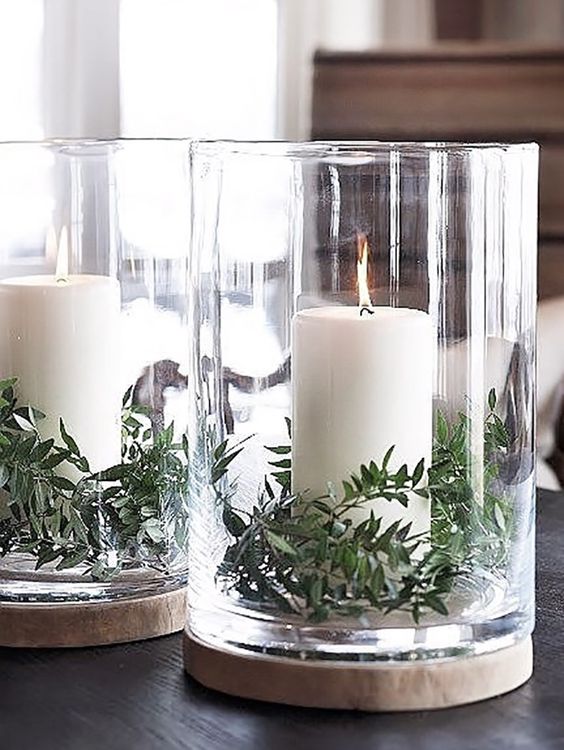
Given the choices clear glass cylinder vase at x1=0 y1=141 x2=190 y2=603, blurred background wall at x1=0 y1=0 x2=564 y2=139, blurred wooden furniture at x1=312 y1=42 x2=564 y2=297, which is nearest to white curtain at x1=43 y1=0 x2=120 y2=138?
blurred background wall at x1=0 y1=0 x2=564 y2=139

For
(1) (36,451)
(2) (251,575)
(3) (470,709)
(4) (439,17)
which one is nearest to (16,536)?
(1) (36,451)

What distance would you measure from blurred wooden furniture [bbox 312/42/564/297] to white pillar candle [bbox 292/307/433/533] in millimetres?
2266

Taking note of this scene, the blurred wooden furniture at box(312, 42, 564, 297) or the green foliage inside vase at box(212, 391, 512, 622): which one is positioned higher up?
the blurred wooden furniture at box(312, 42, 564, 297)

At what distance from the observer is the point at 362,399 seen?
697mm

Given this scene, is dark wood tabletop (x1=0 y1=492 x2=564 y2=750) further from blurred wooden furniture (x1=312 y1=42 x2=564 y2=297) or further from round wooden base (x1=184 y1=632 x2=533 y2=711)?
blurred wooden furniture (x1=312 y1=42 x2=564 y2=297)

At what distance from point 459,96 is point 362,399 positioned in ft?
7.59

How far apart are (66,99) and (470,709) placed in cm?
165

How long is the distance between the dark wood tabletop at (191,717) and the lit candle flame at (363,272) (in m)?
0.19

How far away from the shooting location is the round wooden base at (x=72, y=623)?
775 mm

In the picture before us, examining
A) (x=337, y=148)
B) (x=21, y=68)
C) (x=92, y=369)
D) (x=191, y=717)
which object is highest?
(x=21, y=68)

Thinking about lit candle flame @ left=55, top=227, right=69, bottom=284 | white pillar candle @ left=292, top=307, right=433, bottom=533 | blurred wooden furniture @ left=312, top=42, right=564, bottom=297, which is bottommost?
white pillar candle @ left=292, top=307, right=433, bottom=533

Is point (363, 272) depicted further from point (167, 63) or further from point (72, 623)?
point (167, 63)

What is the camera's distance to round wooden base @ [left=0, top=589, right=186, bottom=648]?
77 centimetres

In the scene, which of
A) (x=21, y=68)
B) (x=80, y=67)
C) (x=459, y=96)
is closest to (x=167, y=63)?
(x=80, y=67)
